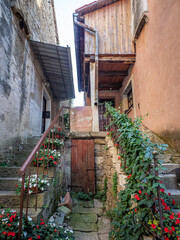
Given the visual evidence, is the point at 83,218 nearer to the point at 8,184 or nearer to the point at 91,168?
the point at 91,168

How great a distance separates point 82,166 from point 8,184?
7.41ft

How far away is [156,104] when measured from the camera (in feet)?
12.9

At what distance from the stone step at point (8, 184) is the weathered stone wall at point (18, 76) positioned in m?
0.91

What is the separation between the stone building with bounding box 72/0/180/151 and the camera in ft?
10.6

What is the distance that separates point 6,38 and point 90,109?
9.29ft

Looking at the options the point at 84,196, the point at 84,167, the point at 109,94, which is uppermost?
the point at 109,94

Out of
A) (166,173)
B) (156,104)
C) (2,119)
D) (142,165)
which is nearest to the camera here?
(142,165)

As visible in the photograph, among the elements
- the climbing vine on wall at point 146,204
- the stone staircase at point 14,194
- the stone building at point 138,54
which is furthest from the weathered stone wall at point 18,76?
the climbing vine on wall at point 146,204

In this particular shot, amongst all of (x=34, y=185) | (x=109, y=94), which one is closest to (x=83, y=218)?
(x=34, y=185)

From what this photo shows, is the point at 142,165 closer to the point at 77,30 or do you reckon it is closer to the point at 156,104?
the point at 156,104

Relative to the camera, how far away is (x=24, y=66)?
438cm

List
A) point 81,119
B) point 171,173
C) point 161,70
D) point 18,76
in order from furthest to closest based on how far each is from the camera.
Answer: point 81,119
point 18,76
point 161,70
point 171,173

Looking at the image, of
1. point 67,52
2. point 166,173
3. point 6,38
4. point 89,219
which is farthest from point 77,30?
point 89,219

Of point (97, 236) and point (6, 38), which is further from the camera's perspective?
point (6, 38)
